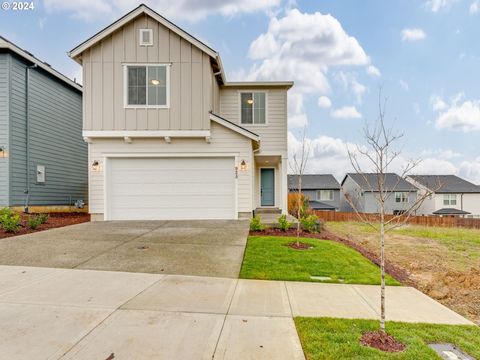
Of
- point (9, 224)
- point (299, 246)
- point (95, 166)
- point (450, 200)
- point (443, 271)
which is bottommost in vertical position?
point (450, 200)

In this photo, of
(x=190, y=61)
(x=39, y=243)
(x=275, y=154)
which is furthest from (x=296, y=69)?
(x=39, y=243)

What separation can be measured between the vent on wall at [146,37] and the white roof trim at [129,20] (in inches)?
A: 20.0

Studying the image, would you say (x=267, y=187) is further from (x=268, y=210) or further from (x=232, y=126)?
(x=232, y=126)

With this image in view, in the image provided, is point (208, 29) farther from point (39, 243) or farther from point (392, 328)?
point (392, 328)

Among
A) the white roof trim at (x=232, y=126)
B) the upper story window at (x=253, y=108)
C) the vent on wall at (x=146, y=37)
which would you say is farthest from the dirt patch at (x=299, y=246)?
the vent on wall at (x=146, y=37)

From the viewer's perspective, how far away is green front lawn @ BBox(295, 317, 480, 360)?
264 centimetres

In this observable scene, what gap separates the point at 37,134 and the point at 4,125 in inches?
59.8

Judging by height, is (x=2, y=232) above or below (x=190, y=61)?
below

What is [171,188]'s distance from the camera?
1112 centimetres

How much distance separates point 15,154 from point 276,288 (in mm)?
12222

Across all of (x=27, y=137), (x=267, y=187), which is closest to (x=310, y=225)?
(x=267, y=187)

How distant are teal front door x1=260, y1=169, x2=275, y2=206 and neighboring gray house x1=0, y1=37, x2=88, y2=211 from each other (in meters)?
9.82

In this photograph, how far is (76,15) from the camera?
14883 mm

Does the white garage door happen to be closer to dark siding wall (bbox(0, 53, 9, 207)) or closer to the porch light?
the porch light
